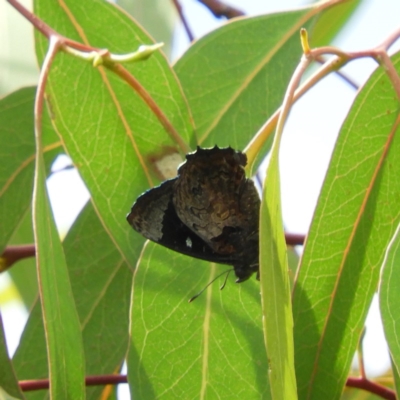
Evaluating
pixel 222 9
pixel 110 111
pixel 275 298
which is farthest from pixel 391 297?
pixel 222 9

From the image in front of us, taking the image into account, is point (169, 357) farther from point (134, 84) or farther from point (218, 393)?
point (134, 84)

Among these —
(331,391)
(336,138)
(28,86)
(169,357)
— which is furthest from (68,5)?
(331,391)

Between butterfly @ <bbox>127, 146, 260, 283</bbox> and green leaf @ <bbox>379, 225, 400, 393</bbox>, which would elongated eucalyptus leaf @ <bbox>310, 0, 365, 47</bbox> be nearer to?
butterfly @ <bbox>127, 146, 260, 283</bbox>

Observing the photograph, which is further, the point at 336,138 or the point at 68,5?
the point at 68,5

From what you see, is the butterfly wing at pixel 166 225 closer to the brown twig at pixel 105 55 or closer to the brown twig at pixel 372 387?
the brown twig at pixel 105 55

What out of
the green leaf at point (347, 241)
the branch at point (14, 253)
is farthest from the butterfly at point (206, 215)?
the branch at point (14, 253)

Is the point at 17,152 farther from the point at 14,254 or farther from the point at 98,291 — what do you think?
the point at 98,291

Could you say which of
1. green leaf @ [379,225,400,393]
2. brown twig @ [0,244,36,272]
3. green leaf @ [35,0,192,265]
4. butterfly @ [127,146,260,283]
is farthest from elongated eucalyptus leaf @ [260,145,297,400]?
brown twig @ [0,244,36,272]

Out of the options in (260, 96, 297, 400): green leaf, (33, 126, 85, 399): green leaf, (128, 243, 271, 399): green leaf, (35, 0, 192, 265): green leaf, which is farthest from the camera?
(35, 0, 192, 265): green leaf
